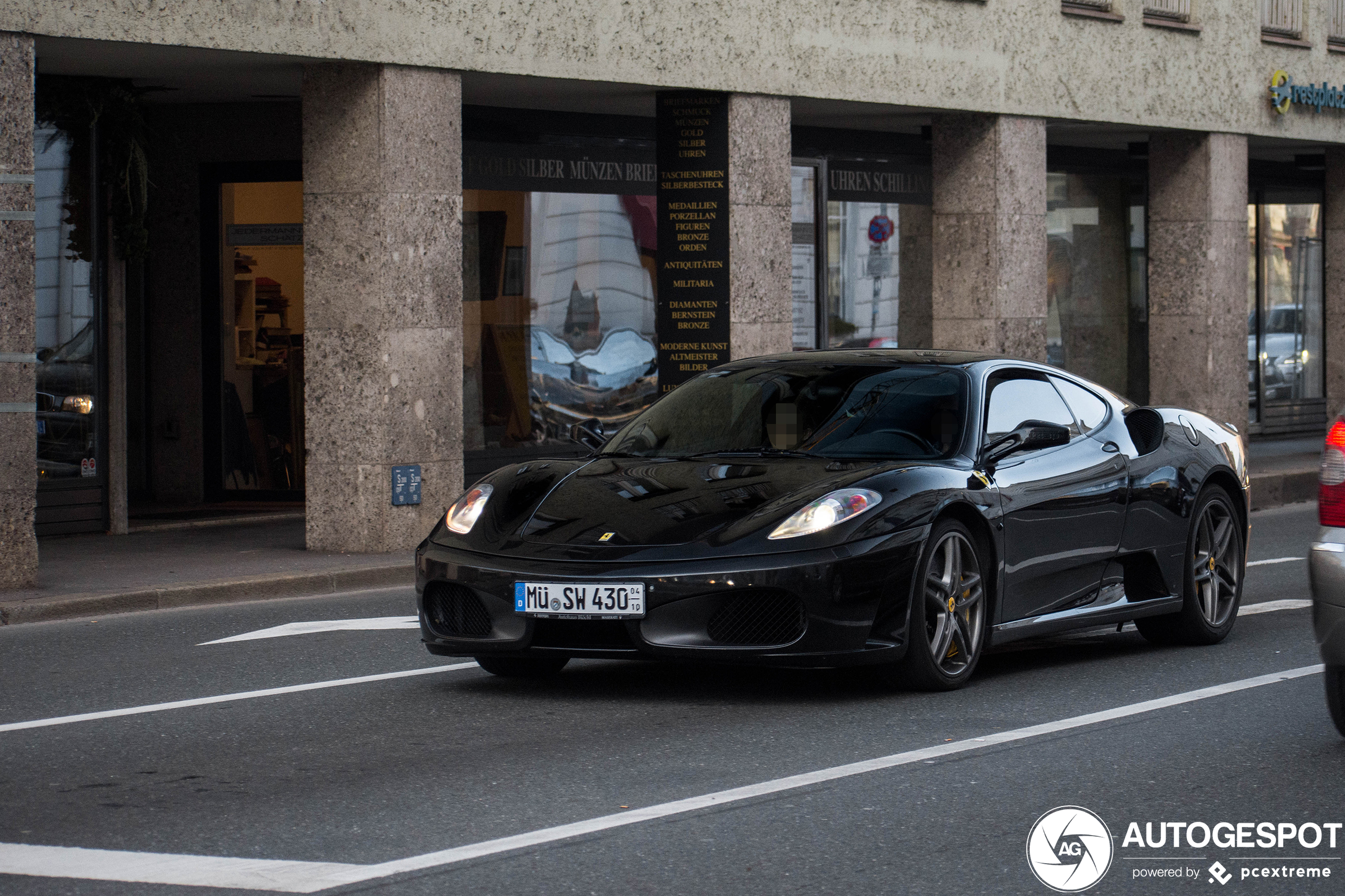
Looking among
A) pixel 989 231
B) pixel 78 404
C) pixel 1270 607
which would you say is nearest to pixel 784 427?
pixel 1270 607

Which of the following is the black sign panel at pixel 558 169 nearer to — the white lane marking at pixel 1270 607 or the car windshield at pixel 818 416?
the white lane marking at pixel 1270 607

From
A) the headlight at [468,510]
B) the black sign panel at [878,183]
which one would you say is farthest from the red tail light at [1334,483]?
the black sign panel at [878,183]

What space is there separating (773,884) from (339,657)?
4.60 meters

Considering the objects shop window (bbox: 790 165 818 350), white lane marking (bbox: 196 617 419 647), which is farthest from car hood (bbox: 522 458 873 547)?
shop window (bbox: 790 165 818 350)

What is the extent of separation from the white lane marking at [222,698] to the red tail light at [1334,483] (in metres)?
3.72

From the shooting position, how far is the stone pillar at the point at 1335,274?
1011 inches

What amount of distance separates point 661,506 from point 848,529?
729mm

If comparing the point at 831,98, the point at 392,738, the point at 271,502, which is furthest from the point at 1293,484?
the point at 392,738

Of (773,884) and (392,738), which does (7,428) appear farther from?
(773,884)

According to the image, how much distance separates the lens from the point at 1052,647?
924 cm

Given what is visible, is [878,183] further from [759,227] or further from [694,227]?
[694,227]

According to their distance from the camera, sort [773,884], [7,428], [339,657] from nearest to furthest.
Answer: [773,884]
[339,657]
[7,428]

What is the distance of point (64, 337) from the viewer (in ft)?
51.0

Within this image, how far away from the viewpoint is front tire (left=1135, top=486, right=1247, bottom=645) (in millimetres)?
9078
